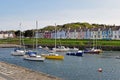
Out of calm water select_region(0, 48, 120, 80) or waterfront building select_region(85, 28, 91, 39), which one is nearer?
calm water select_region(0, 48, 120, 80)

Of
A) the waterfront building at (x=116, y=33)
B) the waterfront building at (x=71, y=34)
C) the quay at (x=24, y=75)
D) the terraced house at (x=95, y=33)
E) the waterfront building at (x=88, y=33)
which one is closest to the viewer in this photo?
the quay at (x=24, y=75)

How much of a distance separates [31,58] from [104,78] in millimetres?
30471

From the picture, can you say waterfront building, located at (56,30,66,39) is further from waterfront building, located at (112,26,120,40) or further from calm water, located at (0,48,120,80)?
calm water, located at (0,48,120,80)

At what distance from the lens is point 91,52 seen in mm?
102062

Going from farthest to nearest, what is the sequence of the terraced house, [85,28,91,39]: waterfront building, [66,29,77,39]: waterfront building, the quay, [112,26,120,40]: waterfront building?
1. [66,29,77,39]: waterfront building
2. [85,28,91,39]: waterfront building
3. the terraced house
4. [112,26,120,40]: waterfront building
5. the quay

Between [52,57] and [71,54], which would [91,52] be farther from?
[52,57]

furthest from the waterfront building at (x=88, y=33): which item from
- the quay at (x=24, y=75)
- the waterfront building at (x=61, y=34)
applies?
the quay at (x=24, y=75)

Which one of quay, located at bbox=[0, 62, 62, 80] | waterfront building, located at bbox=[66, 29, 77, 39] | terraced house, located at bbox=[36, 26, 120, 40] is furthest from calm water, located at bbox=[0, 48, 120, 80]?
waterfront building, located at bbox=[66, 29, 77, 39]

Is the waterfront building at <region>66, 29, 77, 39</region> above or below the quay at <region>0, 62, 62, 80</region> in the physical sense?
above

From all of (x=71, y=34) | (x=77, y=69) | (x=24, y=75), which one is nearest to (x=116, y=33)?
(x=71, y=34)

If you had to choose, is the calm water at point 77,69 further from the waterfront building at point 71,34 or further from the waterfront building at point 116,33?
the waterfront building at point 71,34

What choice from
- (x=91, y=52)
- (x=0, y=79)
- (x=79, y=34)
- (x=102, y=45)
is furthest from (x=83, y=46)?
(x=0, y=79)

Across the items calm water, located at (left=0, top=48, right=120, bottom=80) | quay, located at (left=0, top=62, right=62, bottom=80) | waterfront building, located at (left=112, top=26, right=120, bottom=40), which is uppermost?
waterfront building, located at (left=112, top=26, right=120, bottom=40)

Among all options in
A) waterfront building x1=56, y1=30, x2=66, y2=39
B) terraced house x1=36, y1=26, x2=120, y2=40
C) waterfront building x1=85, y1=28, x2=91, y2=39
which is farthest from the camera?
waterfront building x1=56, y1=30, x2=66, y2=39
